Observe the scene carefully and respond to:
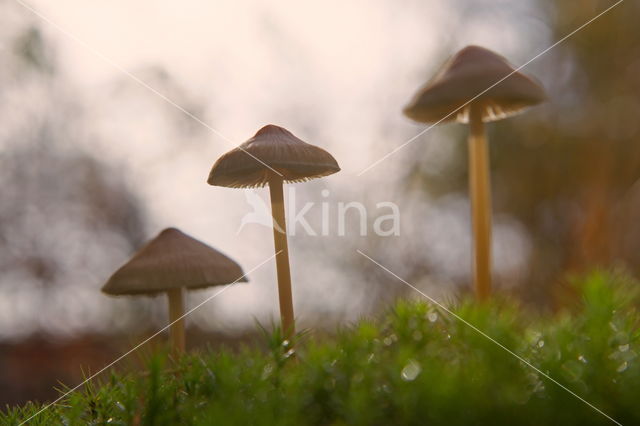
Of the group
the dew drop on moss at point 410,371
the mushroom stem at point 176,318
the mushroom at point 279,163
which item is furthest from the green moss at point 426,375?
the mushroom stem at point 176,318

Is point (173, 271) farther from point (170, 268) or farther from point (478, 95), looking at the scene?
point (478, 95)

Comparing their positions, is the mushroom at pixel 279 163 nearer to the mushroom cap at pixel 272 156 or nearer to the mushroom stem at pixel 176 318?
the mushroom cap at pixel 272 156

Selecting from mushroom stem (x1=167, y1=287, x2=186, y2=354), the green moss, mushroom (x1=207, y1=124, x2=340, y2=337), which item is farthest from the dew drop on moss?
mushroom stem (x1=167, y1=287, x2=186, y2=354)

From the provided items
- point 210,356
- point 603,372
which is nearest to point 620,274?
point 603,372

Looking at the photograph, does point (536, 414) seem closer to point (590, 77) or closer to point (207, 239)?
point (207, 239)

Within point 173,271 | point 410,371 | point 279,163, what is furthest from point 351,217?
point 410,371

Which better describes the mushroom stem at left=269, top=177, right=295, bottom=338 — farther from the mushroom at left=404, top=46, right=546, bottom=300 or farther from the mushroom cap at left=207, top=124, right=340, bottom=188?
the mushroom at left=404, top=46, right=546, bottom=300
